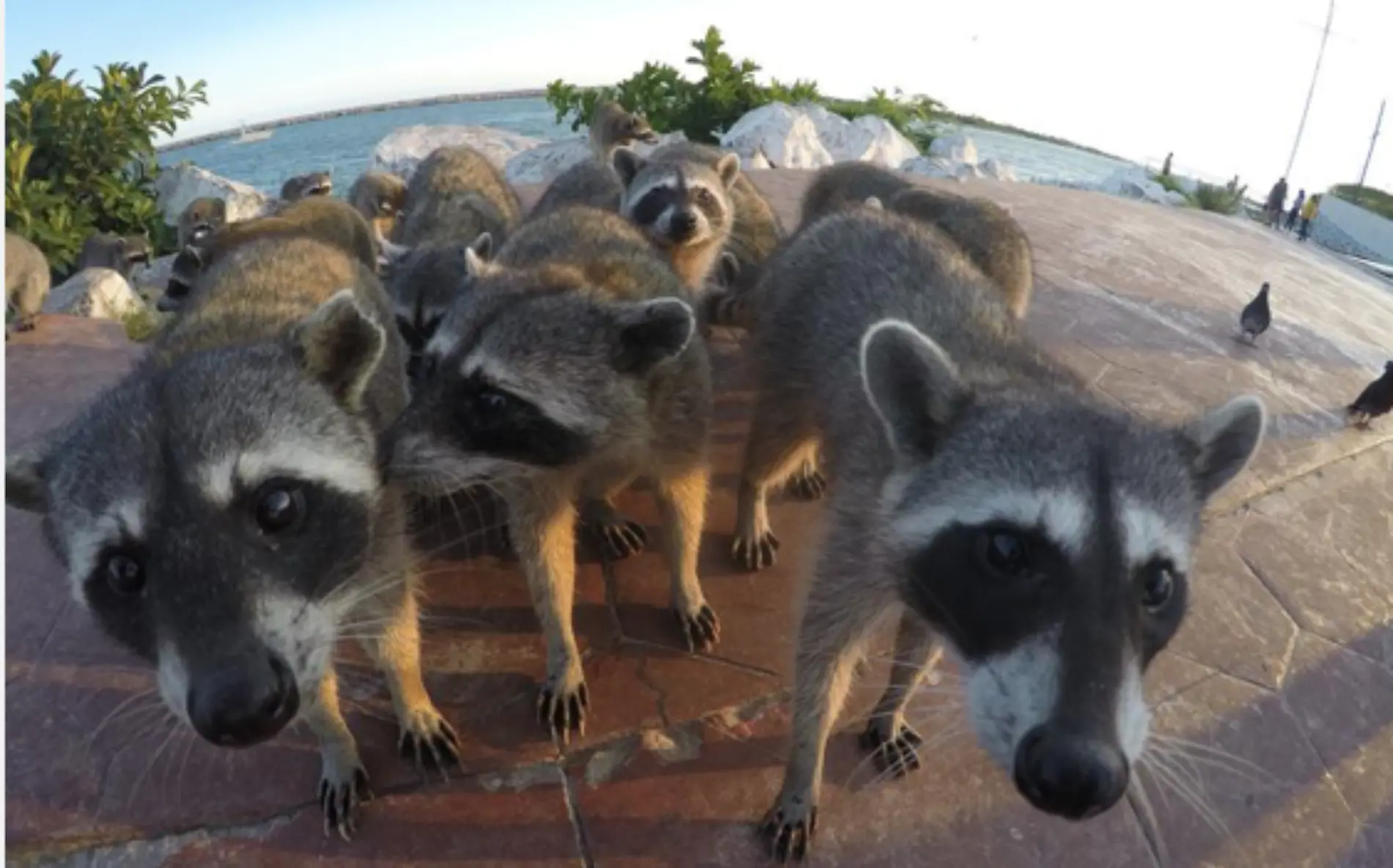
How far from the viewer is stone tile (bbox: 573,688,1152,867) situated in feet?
9.37

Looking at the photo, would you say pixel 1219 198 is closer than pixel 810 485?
No

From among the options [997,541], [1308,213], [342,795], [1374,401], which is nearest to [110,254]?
[342,795]

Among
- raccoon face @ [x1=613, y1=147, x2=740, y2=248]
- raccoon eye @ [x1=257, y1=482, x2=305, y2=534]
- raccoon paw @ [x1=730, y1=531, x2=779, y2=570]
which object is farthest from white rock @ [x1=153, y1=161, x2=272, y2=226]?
raccoon eye @ [x1=257, y1=482, x2=305, y2=534]

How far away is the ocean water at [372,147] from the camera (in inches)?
577

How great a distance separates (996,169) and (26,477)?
15.6 m

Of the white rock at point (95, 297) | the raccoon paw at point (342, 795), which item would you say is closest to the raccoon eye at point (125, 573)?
the raccoon paw at point (342, 795)

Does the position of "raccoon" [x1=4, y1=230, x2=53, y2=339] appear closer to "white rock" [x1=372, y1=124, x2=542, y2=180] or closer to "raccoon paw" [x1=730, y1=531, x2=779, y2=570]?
"raccoon paw" [x1=730, y1=531, x2=779, y2=570]

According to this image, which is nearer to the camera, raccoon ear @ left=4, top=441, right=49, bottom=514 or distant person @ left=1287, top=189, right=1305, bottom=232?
raccoon ear @ left=4, top=441, right=49, bottom=514

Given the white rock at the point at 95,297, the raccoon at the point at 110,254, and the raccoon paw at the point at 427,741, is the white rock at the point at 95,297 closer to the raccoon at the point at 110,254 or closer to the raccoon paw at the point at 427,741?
the raccoon at the point at 110,254

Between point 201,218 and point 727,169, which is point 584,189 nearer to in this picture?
point 727,169

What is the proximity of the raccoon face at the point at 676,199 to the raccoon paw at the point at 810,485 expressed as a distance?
1655 mm

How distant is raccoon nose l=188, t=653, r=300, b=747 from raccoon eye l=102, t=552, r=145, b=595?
367mm

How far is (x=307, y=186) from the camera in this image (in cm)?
830

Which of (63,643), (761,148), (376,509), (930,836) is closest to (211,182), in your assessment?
(761,148)
